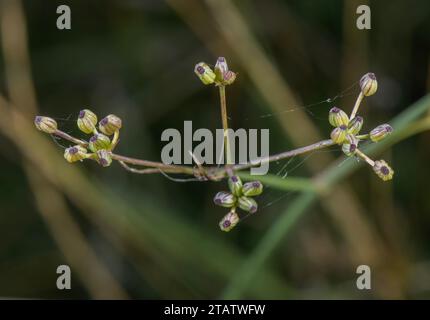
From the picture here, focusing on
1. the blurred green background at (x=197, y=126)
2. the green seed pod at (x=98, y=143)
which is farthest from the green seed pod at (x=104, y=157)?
the blurred green background at (x=197, y=126)

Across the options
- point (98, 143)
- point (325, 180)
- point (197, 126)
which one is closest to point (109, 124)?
point (98, 143)

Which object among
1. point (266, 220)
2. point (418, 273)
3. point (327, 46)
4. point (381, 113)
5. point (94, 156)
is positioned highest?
point (327, 46)

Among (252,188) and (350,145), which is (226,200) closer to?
(252,188)

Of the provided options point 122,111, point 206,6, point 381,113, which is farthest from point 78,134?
point 381,113

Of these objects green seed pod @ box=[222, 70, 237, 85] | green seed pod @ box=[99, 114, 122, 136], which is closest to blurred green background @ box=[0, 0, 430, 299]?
green seed pod @ box=[222, 70, 237, 85]

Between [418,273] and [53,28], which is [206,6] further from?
[418,273]

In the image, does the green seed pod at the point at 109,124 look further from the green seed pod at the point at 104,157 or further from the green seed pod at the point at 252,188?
the green seed pod at the point at 252,188
